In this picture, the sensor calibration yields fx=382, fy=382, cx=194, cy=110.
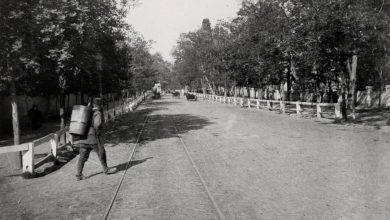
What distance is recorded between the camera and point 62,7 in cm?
1140

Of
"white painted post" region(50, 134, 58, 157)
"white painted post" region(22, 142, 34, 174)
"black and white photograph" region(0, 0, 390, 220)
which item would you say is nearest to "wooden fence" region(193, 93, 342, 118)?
"black and white photograph" region(0, 0, 390, 220)

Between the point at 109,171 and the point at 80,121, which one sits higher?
the point at 80,121

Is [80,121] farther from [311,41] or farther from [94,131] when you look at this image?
[311,41]

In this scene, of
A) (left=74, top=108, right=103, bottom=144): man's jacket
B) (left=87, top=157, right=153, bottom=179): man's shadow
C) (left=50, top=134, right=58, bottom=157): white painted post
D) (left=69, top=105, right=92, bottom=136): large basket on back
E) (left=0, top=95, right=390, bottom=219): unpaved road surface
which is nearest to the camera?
(left=0, top=95, right=390, bottom=219): unpaved road surface

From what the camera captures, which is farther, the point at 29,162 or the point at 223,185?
the point at 29,162

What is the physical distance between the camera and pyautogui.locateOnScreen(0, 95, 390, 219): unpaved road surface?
6094 millimetres

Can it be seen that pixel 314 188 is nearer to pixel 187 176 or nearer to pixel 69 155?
pixel 187 176

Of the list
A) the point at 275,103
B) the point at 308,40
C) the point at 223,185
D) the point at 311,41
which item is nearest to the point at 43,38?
the point at 223,185

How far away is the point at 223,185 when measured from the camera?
767 cm

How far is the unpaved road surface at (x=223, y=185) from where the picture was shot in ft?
20.0

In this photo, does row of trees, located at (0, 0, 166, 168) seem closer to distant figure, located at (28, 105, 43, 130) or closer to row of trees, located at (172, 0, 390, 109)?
distant figure, located at (28, 105, 43, 130)

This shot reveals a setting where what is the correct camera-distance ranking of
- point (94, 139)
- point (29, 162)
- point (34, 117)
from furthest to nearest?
1. point (34, 117)
2. point (29, 162)
3. point (94, 139)

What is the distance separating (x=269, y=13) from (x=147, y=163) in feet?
76.4

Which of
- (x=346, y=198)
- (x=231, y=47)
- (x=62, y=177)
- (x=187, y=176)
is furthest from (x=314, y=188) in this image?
(x=231, y=47)
